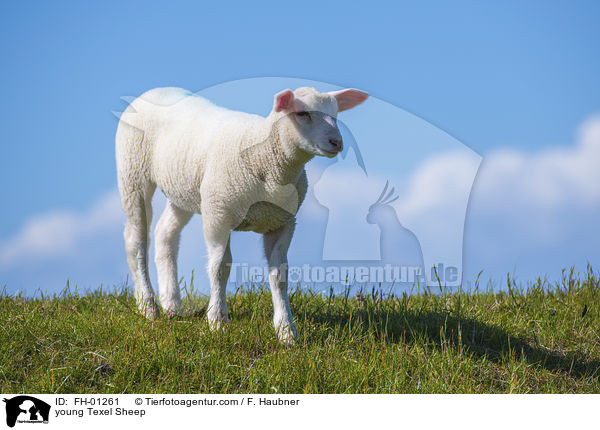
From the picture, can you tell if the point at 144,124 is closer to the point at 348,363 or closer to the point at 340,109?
the point at 340,109

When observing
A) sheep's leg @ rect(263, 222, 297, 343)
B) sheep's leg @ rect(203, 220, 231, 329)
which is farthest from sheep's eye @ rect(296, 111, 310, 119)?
sheep's leg @ rect(203, 220, 231, 329)

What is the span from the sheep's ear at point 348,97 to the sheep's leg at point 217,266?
121 centimetres

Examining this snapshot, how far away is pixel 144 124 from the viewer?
17.3 ft

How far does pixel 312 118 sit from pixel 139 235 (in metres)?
2.34

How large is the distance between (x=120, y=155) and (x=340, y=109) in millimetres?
2257

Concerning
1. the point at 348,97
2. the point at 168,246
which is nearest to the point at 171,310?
the point at 168,246

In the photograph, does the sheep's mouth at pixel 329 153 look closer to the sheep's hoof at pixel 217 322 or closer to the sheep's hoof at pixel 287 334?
the sheep's hoof at pixel 287 334

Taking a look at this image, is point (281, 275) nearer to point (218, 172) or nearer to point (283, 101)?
point (218, 172)

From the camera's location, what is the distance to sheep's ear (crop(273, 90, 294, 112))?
3.83m

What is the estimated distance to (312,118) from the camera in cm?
389

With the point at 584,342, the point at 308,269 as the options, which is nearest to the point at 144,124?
the point at 308,269

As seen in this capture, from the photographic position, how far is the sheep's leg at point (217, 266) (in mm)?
4453
